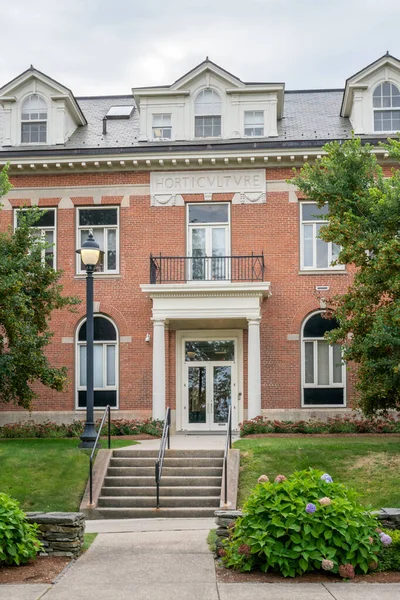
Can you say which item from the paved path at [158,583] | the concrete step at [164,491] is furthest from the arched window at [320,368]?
the paved path at [158,583]

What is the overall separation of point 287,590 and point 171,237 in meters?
15.7

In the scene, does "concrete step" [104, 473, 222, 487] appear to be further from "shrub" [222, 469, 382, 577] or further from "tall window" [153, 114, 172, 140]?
"tall window" [153, 114, 172, 140]

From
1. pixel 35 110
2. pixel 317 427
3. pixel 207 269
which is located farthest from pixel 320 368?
pixel 35 110

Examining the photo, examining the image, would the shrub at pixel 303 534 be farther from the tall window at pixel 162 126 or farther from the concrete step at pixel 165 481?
the tall window at pixel 162 126

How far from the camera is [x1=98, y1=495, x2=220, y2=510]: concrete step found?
13.2m

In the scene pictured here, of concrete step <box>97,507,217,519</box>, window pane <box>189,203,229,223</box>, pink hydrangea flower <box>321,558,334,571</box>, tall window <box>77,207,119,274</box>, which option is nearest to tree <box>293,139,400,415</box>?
concrete step <box>97,507,217,519</box>

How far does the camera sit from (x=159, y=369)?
20.8m

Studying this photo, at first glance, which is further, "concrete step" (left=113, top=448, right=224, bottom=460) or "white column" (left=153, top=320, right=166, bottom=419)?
"white column" (left=153, top=320, right=166, bottom=419)

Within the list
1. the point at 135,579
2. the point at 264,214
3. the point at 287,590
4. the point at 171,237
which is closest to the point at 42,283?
the point at 171,237

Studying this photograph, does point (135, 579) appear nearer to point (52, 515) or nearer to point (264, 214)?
point (52, 515)

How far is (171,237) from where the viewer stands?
22203 millimetres

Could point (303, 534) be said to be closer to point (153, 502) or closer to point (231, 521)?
point (231, 521)

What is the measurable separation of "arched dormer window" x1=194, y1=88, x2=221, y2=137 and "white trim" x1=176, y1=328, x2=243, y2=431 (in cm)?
618

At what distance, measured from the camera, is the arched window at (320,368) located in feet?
71.2
